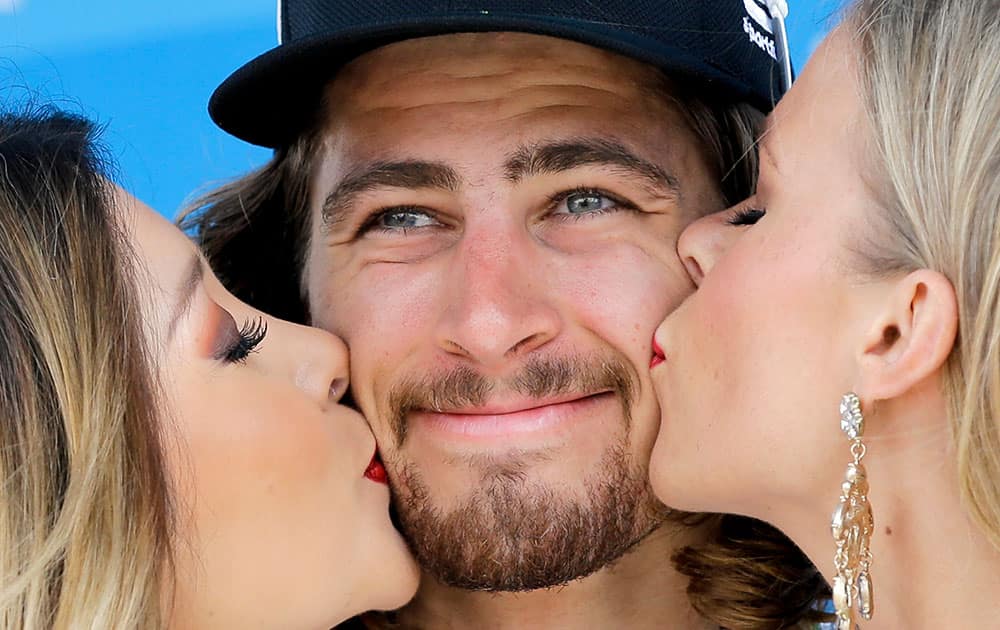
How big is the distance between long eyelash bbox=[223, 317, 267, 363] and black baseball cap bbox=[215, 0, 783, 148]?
37 cm

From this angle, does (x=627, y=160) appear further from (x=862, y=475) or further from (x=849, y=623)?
(x=849, y=623)

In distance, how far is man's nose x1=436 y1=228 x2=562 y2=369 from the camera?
5.22 feet

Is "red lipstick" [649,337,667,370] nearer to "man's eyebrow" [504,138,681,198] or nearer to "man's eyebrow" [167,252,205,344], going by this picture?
"man's eyebrow" [504,138,681,198]

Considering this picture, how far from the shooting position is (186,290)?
144 centimetres

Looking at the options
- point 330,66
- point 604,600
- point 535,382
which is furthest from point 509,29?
point 604,600

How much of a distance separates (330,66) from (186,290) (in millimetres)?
470

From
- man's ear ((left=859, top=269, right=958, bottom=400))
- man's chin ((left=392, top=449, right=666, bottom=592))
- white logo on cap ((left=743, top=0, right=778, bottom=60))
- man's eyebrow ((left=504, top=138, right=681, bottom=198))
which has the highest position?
white logo on cap ((left=743, top=0, right=778, bottom=60))


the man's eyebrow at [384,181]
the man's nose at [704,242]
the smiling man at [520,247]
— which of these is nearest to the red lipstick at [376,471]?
the smiling man at [520,247]

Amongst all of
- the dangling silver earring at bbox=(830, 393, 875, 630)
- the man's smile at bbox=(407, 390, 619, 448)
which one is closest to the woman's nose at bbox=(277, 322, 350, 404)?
the man's smile at bbox=(407, 390, 619, 448)

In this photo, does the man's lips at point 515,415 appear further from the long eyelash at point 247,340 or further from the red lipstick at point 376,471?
the long eyelash at point 247,340

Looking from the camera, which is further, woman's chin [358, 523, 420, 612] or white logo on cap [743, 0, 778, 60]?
white logo on cap [743, 0, 778, 60]

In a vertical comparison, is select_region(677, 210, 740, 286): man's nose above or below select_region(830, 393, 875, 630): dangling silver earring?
above

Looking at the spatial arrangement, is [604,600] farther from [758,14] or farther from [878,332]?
[758,14]

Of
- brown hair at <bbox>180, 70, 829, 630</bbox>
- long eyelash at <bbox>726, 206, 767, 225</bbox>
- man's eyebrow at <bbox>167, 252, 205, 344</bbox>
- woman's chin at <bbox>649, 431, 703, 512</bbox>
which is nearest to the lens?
man's eyebrow at <bbox>167, 252, 205, 344</bbox>
